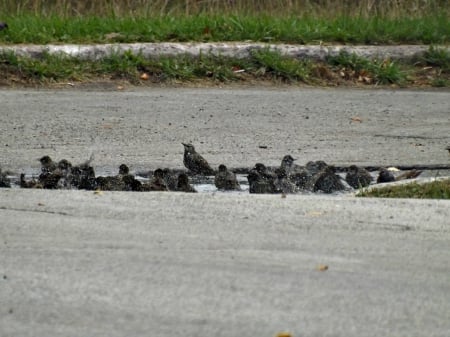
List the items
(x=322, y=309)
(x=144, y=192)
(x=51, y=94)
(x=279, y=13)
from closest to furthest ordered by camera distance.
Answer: (x=322, y=309), (x=144, y=192), (x=51, y=94), (x=279, y=13)

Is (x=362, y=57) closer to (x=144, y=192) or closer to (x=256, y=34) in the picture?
(x=256, y=34)

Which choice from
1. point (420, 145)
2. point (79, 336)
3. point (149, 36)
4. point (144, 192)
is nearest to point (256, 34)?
point (149, 36)

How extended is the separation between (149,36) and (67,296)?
8365 millimetres

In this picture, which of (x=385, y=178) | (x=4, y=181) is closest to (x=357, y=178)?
(x=385, y=178)

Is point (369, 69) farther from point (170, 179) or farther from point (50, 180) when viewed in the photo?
point (50, 180)

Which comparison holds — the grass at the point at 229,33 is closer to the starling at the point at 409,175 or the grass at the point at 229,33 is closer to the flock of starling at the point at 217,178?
the flock of starling at the point at 217,178

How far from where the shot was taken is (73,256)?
582cm

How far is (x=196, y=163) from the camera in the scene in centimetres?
871

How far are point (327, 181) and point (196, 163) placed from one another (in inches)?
42.0

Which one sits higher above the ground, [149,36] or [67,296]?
[149,36]

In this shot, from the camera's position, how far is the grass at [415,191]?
296 inches

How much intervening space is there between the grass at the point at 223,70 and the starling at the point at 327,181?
4.43 m

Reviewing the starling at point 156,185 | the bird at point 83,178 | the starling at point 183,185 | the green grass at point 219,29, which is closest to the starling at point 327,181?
the starling at point 183,185

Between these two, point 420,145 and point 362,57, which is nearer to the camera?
point 420,145
